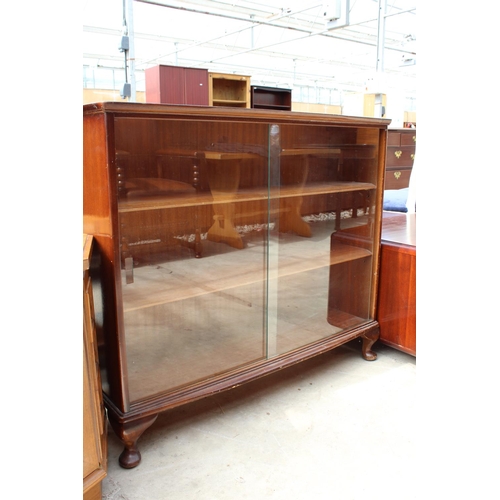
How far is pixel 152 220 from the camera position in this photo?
1563 millimetres

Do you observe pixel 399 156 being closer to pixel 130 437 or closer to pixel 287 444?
pixel 287 444

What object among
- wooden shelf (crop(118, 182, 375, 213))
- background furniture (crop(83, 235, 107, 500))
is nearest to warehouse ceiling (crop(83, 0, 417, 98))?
wooden shelf (crop(118, 182, 375, 213))

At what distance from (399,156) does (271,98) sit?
234 cm

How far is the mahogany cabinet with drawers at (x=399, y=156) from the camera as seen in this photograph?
3.99 meters

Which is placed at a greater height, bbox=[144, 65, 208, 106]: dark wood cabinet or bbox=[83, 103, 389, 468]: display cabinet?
bbox=[144, 65, 208, 106]: dark wood cabinet

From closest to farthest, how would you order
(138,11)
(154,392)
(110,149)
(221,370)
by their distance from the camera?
(110,149)
(154,392)
(221,370)
(138,11)

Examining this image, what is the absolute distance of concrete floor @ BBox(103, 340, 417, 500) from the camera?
1376 millimetres

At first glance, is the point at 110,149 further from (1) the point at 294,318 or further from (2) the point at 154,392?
(1) the point at 294,318

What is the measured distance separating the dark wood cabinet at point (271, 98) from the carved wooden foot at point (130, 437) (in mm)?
4735

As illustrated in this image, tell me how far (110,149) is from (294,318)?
1.11m

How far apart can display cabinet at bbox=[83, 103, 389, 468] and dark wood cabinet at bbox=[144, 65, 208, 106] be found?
1.94 metres

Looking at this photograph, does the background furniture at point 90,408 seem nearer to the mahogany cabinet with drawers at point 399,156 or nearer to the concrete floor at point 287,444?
the concrete floor at point 287,444

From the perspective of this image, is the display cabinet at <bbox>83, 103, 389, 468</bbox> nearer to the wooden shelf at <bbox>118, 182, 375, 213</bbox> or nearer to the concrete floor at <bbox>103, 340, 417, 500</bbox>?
the wooden shelf at <bbox>118, 182, 375, 213</bbox>
